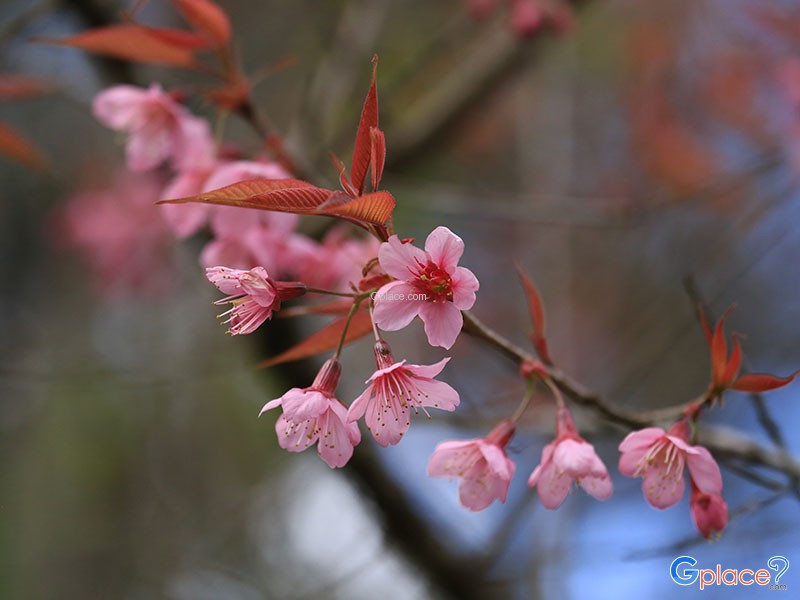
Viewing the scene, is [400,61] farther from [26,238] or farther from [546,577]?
[26,238]

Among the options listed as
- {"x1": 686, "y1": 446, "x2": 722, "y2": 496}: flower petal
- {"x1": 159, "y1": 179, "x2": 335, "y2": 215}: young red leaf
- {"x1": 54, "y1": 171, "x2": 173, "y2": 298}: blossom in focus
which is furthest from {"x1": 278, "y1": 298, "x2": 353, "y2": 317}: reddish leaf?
{"x1": 54, "y1": 171, "x2": 173, "y2": 298}: blossom in focus

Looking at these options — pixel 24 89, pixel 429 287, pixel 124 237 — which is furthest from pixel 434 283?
pixel 124 237

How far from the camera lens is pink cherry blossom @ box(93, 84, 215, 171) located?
145 centimetres

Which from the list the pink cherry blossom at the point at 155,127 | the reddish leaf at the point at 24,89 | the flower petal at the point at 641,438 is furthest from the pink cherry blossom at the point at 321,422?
the reddish leaf at the point at 24,89

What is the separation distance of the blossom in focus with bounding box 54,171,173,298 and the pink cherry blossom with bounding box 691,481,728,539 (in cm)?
305

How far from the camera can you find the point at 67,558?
12.5 feet

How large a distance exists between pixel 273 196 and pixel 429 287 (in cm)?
21

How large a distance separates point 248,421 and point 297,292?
3447 mm

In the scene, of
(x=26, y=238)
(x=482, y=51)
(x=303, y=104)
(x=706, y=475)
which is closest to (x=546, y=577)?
(x=706, y=475)

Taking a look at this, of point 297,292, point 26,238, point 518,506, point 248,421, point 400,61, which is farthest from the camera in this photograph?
point 26,238

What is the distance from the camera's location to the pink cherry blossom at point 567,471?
2.94 feet

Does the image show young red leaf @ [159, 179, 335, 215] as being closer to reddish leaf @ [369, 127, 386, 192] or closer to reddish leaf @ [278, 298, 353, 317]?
reddish leaf @ [369, 127, 386, 192]

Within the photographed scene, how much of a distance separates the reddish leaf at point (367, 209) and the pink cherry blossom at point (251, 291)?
0.47ft

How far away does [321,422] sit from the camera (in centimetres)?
91
